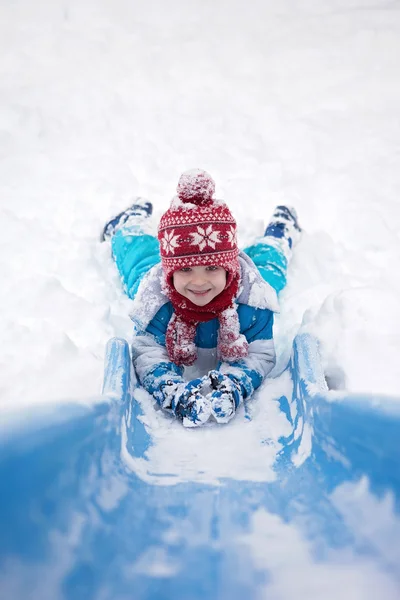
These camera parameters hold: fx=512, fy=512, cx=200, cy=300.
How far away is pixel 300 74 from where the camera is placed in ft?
13.9

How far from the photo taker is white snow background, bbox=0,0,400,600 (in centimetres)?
186

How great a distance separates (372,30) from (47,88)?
9.08 feet

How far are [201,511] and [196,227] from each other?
80 centimetres

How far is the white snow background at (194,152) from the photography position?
1.86 meters

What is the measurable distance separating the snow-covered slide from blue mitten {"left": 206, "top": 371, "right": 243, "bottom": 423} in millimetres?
117

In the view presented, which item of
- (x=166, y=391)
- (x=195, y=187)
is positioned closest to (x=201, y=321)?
(x=166, y=391)

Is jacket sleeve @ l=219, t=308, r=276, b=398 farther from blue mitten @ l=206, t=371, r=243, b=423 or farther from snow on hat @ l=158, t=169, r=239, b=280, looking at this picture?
snow on hat @ l=158, t=169, r=239, b=280

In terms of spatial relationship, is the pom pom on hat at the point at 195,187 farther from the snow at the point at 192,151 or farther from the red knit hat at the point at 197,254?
the snow at the point at 192,151

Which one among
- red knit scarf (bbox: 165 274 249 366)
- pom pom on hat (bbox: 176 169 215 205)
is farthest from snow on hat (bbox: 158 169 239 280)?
red knit scarf (bbox: 165 274 249 366)

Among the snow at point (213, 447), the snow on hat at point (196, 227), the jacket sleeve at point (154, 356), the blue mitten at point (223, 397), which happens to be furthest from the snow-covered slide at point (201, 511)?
the snow on hat at point (196, 227)

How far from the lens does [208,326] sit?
5.49 feet

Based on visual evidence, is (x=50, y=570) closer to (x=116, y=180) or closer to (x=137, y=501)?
(x=137, y=501)

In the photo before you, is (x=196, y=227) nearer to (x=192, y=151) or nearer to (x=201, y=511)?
(x=201, y=511)

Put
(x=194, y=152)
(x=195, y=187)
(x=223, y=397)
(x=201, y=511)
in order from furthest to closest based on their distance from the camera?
(x=194, y=152)
(x=195, y=187)
(x=223, y=397)
(x=201, y=511)
